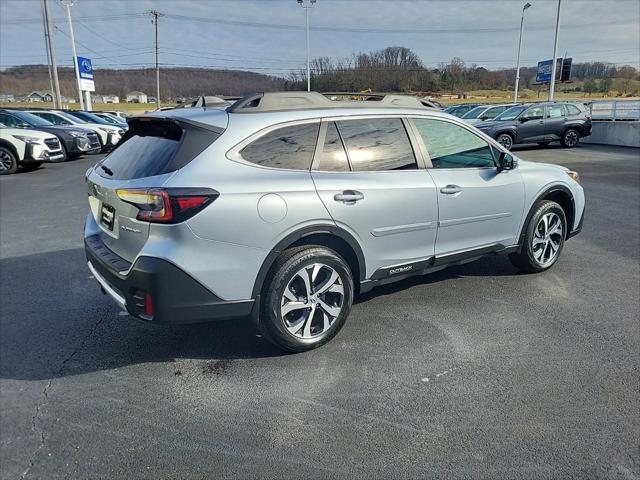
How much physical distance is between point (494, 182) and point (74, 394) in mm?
3695

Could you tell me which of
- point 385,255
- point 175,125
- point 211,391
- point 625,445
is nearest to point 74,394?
point 211,391

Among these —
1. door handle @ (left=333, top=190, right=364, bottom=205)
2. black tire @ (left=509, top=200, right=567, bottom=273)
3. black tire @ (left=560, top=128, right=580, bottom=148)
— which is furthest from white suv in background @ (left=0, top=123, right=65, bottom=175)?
black tire @ (left=560, top=128, right=580, bottom=148)

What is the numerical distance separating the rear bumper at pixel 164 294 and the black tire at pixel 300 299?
0.17m

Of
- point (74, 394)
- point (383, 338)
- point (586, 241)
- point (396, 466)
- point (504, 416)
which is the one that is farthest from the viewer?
point (586, 241)

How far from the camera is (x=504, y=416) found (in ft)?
8.79

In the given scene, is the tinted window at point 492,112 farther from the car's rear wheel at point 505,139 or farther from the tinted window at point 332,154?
the tinted window at point 332,154

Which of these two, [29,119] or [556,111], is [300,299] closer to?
[29,119]

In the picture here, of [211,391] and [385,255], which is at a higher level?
[385,255]

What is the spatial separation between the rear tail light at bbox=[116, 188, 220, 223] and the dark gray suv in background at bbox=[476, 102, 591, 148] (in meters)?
16.4

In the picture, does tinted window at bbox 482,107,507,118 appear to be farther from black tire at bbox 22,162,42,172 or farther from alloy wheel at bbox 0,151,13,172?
alloy wheel at bbox 0,151,13,172

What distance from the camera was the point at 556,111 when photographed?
18.4m

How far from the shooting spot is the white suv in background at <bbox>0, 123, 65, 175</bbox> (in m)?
12.6

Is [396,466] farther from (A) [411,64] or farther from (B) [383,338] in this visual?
(A) [411,64]

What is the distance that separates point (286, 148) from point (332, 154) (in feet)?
1.19
